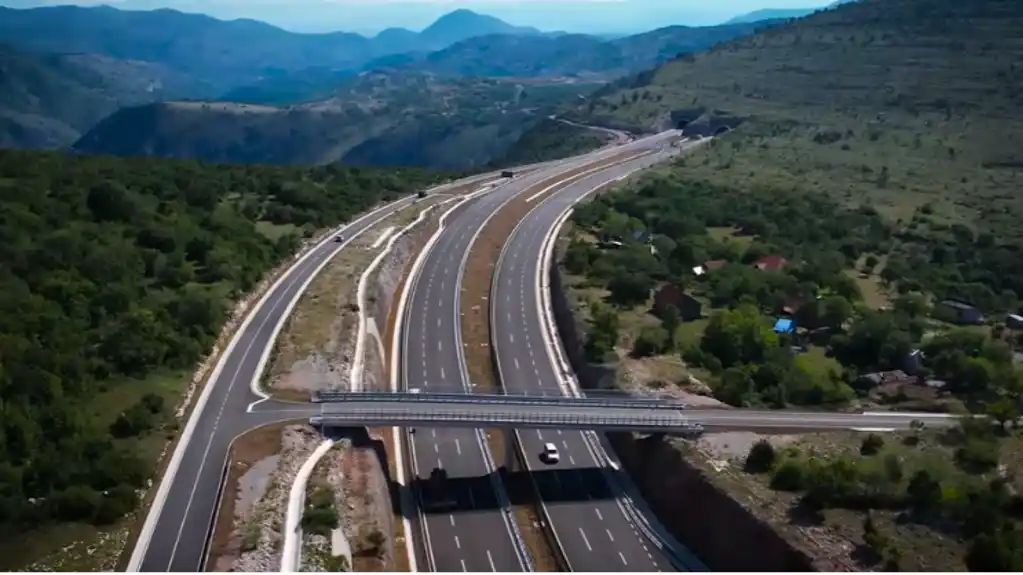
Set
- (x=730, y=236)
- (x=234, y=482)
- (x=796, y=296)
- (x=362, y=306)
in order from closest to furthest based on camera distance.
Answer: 1. (x=234, y=482)
2. (x=362, y=306)
3. (x=796, y=296)
4. (x=730, y=236)

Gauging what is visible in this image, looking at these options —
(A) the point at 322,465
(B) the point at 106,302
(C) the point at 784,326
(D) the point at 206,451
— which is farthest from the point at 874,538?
(B) the point at 106,302

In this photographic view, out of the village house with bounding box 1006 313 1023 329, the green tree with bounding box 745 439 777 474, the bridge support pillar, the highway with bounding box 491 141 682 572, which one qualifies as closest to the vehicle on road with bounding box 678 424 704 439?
the highway with bounding box 491 141 682 572

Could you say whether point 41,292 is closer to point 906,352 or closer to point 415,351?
point 415,351

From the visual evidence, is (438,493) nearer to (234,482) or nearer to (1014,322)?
(234,482)

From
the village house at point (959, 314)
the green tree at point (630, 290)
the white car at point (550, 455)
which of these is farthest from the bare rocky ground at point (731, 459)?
the village house at point (959, 314)

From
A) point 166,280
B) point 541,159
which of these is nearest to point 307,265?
point 166,280

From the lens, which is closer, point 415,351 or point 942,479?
point 942,479

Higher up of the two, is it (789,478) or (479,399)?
(479,399)
